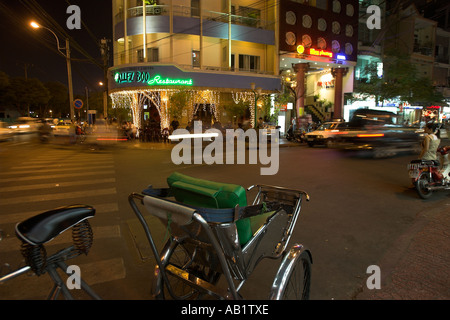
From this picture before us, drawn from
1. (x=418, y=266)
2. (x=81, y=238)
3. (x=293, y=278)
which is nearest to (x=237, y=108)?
(x=418, y=266)

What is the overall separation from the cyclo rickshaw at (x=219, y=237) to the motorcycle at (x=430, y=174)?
17.6ft

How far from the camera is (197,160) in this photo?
13195 mm

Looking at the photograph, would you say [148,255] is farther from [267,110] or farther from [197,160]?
[267,110]

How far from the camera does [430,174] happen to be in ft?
23.6

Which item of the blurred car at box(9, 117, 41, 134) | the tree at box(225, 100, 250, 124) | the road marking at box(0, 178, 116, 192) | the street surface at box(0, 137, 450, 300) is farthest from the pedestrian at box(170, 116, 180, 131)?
the road marking at box(0, 178, 116, 192)

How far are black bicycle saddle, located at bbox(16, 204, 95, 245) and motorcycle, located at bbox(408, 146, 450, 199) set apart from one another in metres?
7.27

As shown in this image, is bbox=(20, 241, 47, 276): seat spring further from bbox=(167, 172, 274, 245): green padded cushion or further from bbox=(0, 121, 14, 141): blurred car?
bbox=(0, 121, 14, 141): blurred car

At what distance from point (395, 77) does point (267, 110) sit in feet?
47.3

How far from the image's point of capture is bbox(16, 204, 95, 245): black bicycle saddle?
6.44 ft

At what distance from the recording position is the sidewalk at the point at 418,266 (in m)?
3.25
